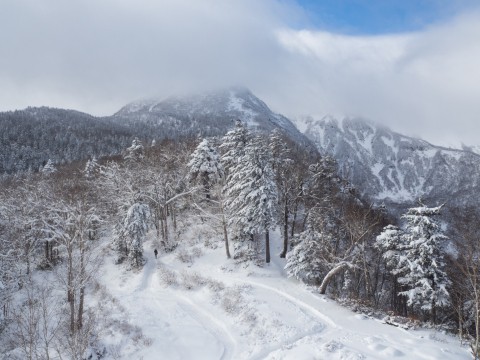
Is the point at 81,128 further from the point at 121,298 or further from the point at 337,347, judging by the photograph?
the point at 337,347

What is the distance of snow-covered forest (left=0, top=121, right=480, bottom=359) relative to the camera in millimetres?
22469

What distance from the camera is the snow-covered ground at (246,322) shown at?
19125 millimetres

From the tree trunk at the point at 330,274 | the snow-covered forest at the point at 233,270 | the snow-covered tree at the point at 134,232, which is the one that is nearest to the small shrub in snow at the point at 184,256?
the snow-covered forest at the point at 233,270

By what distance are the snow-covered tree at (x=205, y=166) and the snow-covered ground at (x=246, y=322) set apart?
50.2 feet

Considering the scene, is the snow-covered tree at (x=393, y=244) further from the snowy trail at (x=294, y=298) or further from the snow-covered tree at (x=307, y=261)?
the snowy trail at (x=294, y=298)

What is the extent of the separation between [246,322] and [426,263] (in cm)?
1644

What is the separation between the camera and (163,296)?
3169cm

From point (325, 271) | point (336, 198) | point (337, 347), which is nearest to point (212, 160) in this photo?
point (336, 198)

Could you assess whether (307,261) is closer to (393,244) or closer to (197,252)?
(393,244)

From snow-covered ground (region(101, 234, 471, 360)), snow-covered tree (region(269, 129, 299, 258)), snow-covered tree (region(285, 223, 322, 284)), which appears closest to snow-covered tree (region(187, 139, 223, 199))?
snow-covered tree (region(269, 129, 299, 258))

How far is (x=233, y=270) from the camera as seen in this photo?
34906 millimetres

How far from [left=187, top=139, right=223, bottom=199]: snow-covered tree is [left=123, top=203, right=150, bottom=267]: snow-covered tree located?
11.3m

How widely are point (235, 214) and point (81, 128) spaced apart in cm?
17547

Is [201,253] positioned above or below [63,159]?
below
